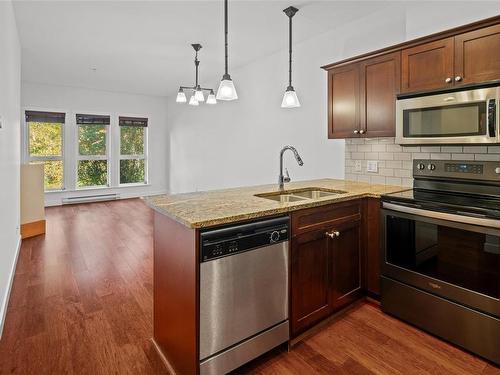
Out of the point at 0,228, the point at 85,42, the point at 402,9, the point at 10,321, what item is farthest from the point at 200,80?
the point at 10,321

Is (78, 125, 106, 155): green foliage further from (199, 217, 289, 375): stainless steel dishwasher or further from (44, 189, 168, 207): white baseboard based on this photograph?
(199, 217, 289, 375): stainless steel dishwasher

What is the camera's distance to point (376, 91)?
2688 millimetres

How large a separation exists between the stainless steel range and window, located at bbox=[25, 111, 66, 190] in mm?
7230

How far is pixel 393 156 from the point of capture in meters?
2.91

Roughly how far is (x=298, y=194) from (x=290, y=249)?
3.03 feet

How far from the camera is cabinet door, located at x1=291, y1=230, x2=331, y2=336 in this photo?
1.96 m

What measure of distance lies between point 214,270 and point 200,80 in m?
5.37

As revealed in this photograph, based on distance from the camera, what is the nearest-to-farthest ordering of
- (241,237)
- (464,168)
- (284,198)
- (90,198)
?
(241,237) → (464,168) → (284,198) → (90,198)

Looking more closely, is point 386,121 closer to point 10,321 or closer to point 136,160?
point 10,321

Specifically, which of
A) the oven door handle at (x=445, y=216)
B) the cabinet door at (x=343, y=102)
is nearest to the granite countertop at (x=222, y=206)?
the oven door handle at (x=445, y=216)

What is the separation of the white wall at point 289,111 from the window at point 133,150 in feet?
6.18

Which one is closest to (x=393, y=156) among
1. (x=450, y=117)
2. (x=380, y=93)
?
(x=380, y=93)

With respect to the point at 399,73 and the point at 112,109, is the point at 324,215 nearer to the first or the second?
the point at 399,73

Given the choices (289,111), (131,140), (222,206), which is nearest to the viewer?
(222,206)
